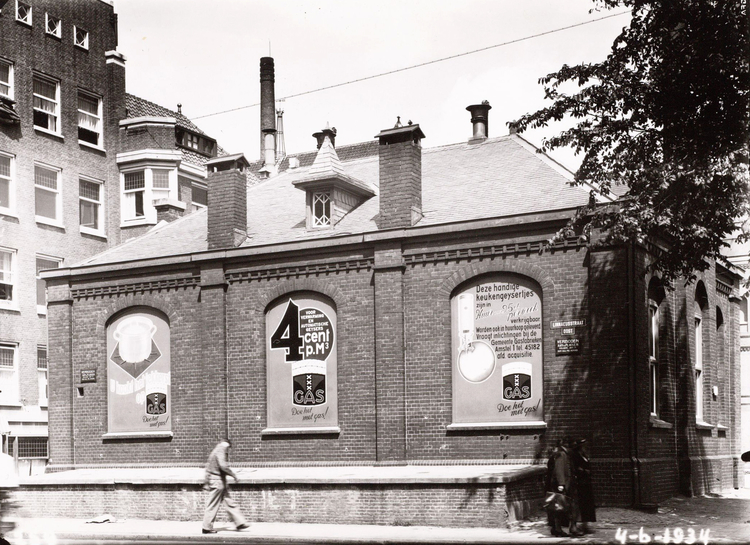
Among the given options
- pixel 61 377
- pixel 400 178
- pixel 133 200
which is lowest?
pixel 61 377

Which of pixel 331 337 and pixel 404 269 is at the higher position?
pixel 404 269

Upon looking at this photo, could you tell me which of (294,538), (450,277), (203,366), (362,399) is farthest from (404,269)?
(294,538)

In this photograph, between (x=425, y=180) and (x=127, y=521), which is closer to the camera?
(x=127, y=521)

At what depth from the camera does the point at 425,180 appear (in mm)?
25516

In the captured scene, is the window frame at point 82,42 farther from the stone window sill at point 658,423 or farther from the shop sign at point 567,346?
the stone window sill at point 658,423

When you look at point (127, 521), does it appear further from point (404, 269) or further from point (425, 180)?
point (425, 180)

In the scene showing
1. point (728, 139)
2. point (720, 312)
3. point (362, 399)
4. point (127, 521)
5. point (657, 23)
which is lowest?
point (127, 521)

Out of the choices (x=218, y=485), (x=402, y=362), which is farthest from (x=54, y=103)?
(x=218, y=485)

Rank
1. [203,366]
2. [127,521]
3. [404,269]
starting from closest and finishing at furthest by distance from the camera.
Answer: [127,521], [404,269], [203,366]

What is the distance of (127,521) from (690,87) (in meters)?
13.8

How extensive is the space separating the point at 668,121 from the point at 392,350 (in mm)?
7950

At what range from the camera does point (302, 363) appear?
23516 mm

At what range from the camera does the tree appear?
1650 centimetres

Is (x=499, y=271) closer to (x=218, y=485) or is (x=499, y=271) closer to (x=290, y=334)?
(x=290, y=334)
